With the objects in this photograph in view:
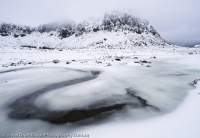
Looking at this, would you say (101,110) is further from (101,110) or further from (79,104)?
(79,104)

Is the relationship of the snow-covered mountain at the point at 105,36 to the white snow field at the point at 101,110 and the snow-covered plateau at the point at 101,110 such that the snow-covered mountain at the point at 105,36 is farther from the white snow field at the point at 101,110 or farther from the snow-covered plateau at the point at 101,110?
the white snow field at the point at 101,110

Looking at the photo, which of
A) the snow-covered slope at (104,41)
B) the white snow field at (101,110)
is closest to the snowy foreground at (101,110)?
the white snow field at (101,110)

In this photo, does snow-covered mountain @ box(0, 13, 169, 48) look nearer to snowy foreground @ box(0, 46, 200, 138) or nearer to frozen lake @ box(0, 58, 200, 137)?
frozen lake @ box(0, 58, 200, 137)

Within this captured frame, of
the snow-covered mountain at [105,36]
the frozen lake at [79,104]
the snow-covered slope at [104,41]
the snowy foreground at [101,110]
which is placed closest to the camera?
the snowy foreground at [101,110]

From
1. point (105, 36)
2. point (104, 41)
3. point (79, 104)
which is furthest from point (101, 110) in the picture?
point (105, 36)

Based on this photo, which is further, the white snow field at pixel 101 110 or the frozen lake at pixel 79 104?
the frozen lake at pixel 79 104

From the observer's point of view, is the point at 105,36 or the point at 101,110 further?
the point at 105,36

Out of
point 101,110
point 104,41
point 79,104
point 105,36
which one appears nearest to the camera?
point 101,110

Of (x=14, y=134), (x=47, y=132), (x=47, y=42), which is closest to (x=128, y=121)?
(x=47, y=132)

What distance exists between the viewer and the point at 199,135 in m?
5.35

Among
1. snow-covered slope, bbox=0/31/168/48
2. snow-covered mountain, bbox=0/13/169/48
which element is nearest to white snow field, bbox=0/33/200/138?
snow-covered slope, bbox=0/31/168/48

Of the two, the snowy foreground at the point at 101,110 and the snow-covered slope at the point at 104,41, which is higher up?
the snow-covered slope at the point at 104,41

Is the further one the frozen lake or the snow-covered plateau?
the frozen lake

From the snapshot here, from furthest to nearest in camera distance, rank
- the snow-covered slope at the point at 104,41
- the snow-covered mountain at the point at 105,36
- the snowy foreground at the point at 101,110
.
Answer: the snow-covered mountain at the point at 105,36 → the snow-covered slope at the point at 104,41 → the snowy foreground at the point at 101,110
